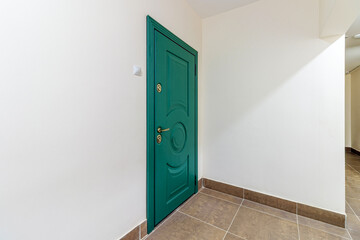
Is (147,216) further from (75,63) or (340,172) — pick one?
(340,172)

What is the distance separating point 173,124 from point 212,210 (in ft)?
3.64

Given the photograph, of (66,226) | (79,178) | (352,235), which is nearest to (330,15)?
(352,235)

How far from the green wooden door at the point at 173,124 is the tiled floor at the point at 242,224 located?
0.16 meters

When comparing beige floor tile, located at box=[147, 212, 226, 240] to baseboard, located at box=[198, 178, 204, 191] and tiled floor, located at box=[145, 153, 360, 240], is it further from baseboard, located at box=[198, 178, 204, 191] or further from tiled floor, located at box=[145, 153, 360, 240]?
baseboard, located at box=[198, 178, 204, 191]

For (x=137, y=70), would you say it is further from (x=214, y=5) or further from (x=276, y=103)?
(x=276, y=103)

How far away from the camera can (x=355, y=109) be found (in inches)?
186

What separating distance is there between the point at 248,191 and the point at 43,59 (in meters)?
2.40

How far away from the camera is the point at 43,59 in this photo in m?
0.89

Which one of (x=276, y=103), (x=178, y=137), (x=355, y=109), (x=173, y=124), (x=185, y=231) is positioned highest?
(x=355, y=109)

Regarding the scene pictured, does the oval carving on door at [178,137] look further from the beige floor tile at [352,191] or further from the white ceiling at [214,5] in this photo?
the beige floor tile at [352,191]

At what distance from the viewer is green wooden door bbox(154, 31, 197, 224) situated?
1.63m

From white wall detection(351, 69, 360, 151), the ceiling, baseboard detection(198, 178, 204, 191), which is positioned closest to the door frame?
baseboard detection(198, 178, 204, 191)

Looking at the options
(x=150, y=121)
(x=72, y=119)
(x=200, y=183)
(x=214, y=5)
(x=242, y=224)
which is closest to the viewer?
(x=72, y=119)

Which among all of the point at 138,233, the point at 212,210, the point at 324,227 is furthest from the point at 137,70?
the point at 324,227
